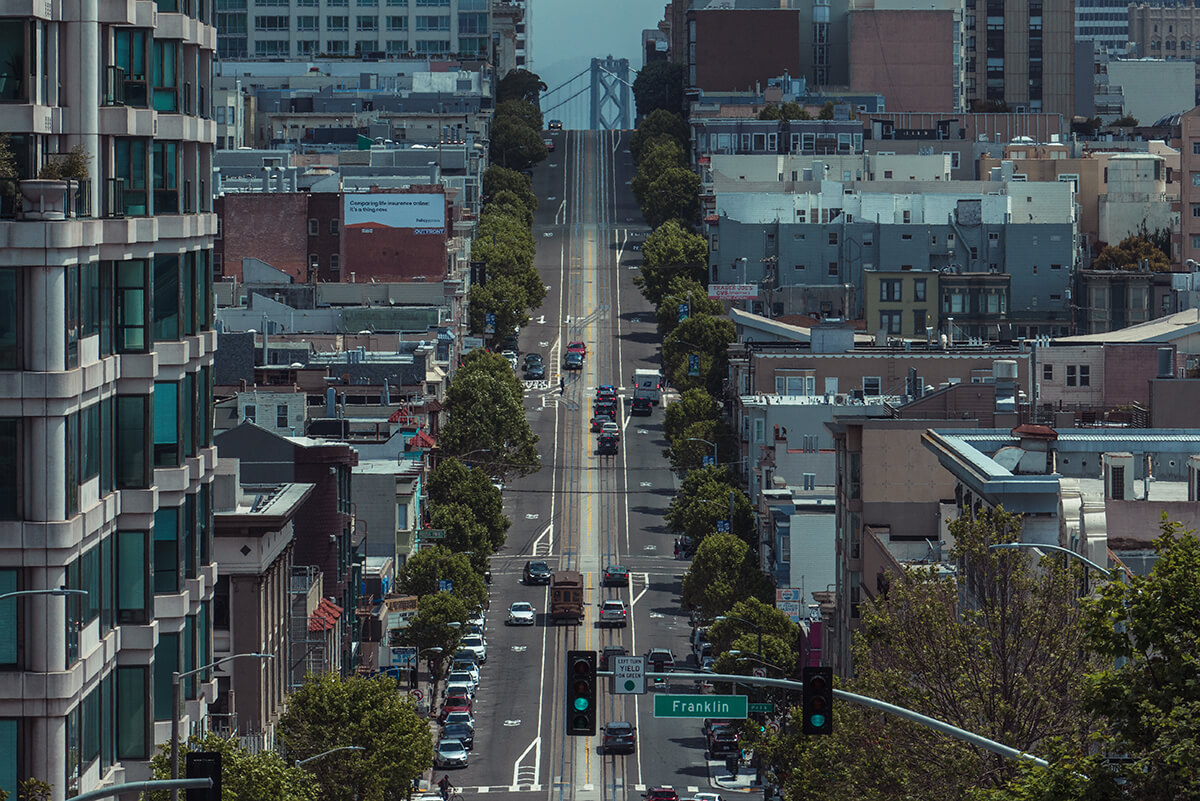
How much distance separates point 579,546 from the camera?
17175cm

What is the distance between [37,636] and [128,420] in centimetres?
672

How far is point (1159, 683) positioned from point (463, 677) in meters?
94.2

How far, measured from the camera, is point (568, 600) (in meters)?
148

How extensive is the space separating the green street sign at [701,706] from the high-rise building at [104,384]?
1176 centimetres

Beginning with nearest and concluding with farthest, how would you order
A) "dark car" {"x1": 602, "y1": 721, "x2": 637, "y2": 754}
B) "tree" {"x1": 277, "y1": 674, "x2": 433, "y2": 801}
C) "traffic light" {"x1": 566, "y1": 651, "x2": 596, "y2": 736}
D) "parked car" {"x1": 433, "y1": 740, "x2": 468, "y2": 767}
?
"traffic light" {"x1": 566, "y1": 651, "x2": 596, "y2": 736} → "tree" {"x1": 277, "y1": 674, "x2": 433, "y2": 801} → "parked car" {"x1": 433, "y1": 740, "x2": 468, "y2": 767} → "dark car" {"x1": 602, "y1": 721, "x2": 637, "y2": 754}

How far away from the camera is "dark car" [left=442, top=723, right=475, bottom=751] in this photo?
114625mm

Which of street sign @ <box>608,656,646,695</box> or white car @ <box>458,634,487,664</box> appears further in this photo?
white car @ <box>458,634,487,664</box>

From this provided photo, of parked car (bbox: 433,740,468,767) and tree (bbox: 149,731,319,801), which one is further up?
tree (bbox: 149,731,319,801)

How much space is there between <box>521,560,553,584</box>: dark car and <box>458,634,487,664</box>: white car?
20.1m

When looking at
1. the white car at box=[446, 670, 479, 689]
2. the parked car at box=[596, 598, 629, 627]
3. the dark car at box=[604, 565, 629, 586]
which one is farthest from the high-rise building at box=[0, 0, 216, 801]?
the dark car at box=[604, 565, 629, 586]

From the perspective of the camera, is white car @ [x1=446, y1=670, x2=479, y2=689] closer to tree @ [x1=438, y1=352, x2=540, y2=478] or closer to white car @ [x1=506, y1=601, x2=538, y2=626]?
white car @ [x1=506, y1=601, x2=538, y2=626]

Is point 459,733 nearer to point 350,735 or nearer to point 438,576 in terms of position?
point 438,576

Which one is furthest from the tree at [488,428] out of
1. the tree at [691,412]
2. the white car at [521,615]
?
the white car at [521,615]

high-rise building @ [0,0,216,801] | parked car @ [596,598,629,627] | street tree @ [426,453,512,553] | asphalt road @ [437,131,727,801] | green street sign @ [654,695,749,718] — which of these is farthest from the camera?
street tree @ [426,453,512,553]
